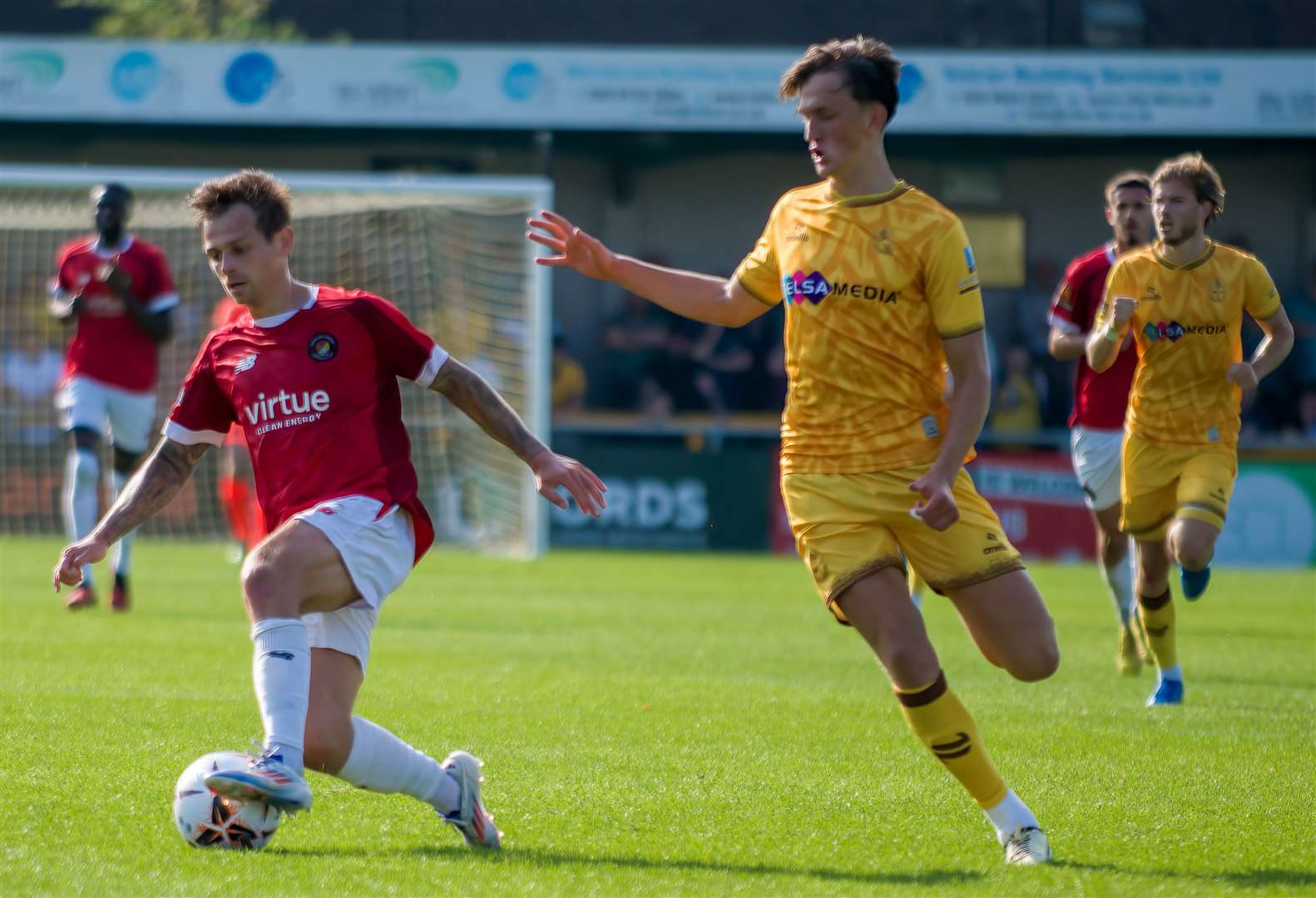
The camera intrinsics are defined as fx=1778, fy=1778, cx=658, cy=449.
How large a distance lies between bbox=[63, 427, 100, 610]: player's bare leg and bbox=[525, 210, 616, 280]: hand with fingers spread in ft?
22.2

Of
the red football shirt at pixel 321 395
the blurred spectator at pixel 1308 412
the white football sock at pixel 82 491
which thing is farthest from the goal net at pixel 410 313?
the red football shirt at pixel 321 395

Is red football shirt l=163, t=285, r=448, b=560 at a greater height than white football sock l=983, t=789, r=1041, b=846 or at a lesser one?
greater

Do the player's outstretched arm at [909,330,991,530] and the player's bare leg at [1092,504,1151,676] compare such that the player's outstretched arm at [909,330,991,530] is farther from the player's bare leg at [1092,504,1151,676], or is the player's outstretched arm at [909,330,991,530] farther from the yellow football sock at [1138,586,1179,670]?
the player's bare leg at [1092,504,1151,676]

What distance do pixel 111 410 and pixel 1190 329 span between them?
23.7 feet

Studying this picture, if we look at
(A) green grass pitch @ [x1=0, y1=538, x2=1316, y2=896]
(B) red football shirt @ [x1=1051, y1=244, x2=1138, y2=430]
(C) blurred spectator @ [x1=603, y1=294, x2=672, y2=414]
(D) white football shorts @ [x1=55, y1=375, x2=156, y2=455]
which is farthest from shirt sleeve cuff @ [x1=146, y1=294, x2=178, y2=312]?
(C) blurred spectator @ [x1=603, y1=294, x2=672, y2=414]

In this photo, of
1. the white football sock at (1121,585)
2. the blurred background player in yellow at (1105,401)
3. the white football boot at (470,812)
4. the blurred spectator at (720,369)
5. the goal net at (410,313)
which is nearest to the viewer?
the white football boot at (470,812)

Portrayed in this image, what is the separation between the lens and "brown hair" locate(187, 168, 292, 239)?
5.18m

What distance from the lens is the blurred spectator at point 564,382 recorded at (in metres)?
20.9

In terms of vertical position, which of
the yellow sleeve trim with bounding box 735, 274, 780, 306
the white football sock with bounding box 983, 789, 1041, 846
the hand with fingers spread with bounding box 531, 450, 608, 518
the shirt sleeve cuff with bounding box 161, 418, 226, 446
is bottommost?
the white football sock with bounding box 983, 789, 1041, 846

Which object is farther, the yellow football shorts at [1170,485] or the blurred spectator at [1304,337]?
the blurred spectator at [1304,337]

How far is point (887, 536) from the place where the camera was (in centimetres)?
523

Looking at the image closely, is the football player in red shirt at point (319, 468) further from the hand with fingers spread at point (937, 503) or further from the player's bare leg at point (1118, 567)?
the player's bare leg at point (1118, 567)

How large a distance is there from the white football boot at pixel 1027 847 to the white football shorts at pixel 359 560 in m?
1.92

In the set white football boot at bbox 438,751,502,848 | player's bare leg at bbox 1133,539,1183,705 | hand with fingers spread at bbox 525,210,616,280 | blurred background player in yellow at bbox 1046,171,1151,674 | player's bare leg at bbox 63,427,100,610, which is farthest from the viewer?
player's bare leg at bbox 63,427,100,610
